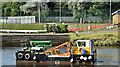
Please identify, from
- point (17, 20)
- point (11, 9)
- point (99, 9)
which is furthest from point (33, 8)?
point (99, 9)

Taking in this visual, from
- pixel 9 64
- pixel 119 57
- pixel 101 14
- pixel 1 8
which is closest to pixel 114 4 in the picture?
pixel 101 14

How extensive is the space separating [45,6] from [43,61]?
80.5 meters

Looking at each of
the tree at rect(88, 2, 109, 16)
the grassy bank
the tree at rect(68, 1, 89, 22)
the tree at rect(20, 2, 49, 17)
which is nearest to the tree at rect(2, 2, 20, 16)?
the tree at rect(20, 2, 49, 17)

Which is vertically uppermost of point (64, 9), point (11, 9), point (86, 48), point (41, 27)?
point (11, 9)

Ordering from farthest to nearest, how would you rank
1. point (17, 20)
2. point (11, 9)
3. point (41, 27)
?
point (11, 9) → point (17, 20) → point (41, 27)

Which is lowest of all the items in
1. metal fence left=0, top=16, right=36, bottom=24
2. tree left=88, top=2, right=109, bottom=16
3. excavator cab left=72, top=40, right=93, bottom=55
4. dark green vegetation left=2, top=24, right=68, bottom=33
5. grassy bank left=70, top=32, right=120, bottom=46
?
grassy bank left=70, top=32, right=120, bottom=46

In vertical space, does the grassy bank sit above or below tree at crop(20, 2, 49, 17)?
below

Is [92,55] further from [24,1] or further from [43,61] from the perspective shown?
[24,1]

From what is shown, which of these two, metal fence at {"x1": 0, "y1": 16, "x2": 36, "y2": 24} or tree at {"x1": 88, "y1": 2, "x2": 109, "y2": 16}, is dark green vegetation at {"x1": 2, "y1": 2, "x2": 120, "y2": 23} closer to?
tree at {"x1": 88, "y1": 2, "x2": 109, "y2": 16}

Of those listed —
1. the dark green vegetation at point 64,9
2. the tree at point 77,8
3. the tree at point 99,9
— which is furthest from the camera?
the tree at point 77,8

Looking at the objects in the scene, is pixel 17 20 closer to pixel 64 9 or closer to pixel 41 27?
pixel 64 9

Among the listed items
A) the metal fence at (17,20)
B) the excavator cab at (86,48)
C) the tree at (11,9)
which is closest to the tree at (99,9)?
the metal fence at (17,20)

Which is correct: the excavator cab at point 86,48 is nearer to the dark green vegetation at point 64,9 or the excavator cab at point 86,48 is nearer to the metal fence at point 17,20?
the metal fence at point 17,20

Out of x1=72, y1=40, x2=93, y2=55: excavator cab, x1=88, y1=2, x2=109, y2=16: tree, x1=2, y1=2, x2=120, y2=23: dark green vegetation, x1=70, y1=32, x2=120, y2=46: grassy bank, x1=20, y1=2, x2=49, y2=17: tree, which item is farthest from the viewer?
x1=20, y1=2, x2=49, y2=17: tree
